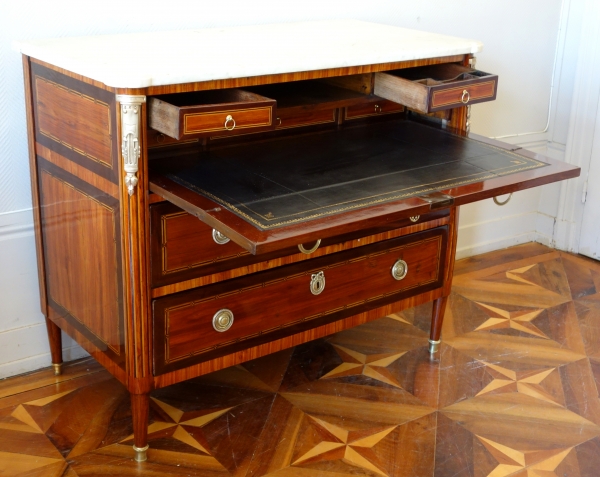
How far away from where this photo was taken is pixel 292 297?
6.90 ft

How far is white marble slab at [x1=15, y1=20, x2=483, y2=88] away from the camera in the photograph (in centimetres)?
171

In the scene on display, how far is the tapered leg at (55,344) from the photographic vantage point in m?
2.31

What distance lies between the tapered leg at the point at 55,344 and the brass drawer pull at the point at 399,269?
1.00 metres

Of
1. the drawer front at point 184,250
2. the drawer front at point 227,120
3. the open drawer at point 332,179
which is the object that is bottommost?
the drawer front at point 184,250

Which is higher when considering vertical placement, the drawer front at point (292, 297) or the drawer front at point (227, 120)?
the drawer front at point (227, 120)

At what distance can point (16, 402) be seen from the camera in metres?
2.25

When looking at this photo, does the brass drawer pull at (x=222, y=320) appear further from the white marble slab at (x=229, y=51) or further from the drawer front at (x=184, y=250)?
the white marble slab at (x=229, y=51)

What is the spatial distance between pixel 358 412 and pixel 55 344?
2.99ft

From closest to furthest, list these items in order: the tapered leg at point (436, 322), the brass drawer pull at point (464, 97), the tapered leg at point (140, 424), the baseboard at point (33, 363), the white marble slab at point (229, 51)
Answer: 1. the white marble slab at point (229, 51)
2. the tapered leg at point (140, 424)
3. the brass drawer pull at point (464, 97)
4. the baseboard at point (33, 363)
5. the tapered leg at point (436, 322)

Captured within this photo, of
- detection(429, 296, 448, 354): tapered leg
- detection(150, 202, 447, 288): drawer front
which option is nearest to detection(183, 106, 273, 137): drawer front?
detection(150, 202, 447, 288): drawer front

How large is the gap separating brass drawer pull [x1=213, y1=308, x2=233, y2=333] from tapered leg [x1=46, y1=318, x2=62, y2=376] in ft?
1.97

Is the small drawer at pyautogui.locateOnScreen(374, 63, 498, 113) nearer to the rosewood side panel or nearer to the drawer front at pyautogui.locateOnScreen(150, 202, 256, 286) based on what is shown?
the drawer front at pyautogui.locateOnScreen(150, 202, 256, 286)

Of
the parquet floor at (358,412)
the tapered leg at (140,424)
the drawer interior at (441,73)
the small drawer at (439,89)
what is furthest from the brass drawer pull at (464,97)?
the tapered leg at (140,424)

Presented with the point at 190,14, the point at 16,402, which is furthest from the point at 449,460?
the point at 190,14
